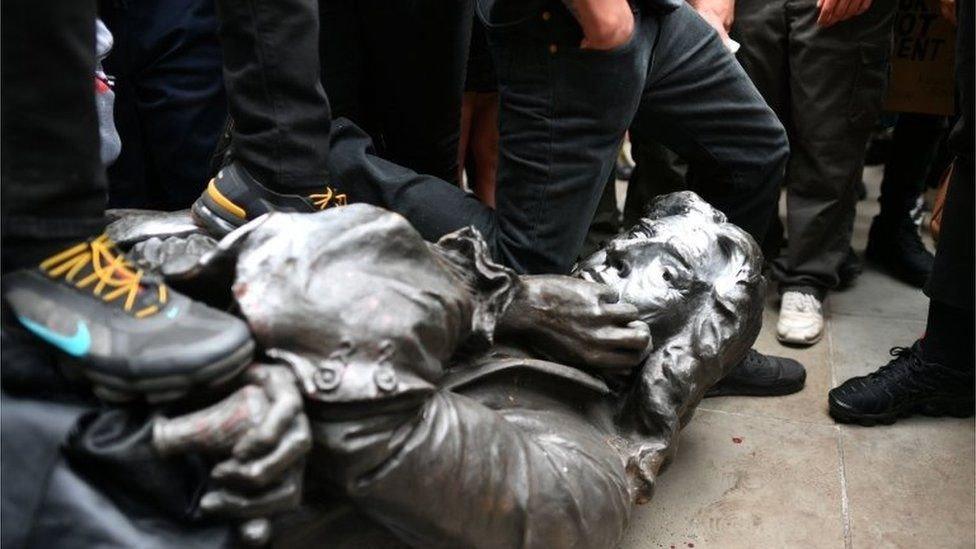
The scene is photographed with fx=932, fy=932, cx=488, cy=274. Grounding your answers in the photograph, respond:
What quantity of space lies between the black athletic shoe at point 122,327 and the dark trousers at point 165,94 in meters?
1.21

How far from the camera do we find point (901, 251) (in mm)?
3348

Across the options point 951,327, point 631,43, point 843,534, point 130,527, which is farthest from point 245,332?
point 951,327

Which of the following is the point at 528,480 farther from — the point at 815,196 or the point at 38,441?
the point at 815,196

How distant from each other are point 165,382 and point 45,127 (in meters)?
0.37

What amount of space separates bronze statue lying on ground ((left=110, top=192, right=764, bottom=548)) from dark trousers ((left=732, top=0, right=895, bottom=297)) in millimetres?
1113

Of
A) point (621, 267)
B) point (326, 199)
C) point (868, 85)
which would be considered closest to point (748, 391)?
point (621, 267)

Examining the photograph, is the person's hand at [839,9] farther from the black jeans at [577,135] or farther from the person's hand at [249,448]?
the person's hand at [249,448]

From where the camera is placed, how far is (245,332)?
3.92 feet

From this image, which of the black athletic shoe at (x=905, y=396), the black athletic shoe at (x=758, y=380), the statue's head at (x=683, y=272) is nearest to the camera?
the statue's head at (x=683, y=272)

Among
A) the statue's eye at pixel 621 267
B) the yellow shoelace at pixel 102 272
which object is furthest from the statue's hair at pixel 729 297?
the yellow shoelace at pixel 102 272

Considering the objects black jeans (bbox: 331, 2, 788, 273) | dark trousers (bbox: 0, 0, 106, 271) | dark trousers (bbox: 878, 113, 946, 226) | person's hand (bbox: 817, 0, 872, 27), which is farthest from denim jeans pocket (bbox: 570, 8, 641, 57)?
dark trousers (bbox: 878, 113, 946, 226)

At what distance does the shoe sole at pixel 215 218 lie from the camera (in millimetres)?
1649

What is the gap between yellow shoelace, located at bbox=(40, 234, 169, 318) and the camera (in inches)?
47.3

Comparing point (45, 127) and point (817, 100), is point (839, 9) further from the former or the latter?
point (45, 127)
